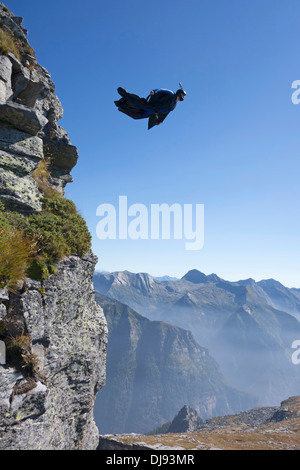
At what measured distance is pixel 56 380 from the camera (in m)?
11.2

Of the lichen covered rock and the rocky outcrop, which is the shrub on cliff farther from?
the rocky outcrop

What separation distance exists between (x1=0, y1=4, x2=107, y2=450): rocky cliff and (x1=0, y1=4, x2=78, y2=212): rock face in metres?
0.06

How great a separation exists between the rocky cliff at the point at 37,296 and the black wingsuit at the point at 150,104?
4711 millimetres

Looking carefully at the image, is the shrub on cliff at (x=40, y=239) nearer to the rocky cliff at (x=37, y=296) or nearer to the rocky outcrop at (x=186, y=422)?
the rocky cliff at (x=37, y=296)

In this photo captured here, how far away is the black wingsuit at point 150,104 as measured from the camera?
13.3m

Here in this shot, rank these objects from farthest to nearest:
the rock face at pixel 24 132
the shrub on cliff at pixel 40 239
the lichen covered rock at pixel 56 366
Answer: the rock face at pixel 24 132
the shrub on cliff at pixel 40 239
the lichen covered rock at pixel 56 366

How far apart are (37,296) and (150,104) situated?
1069 centimetres

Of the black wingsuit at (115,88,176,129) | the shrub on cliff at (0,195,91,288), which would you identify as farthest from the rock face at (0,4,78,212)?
the black wingsuit at (115,88,176,129)

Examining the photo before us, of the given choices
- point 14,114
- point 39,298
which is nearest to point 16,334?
point 39,298

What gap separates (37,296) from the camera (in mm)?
10391

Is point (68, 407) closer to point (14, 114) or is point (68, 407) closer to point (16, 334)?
point (16, 334)

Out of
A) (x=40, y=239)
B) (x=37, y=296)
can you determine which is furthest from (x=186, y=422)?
(x=40, y=239)

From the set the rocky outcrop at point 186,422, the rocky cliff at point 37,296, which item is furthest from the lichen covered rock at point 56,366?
the rocky outcrop at point 186,422
